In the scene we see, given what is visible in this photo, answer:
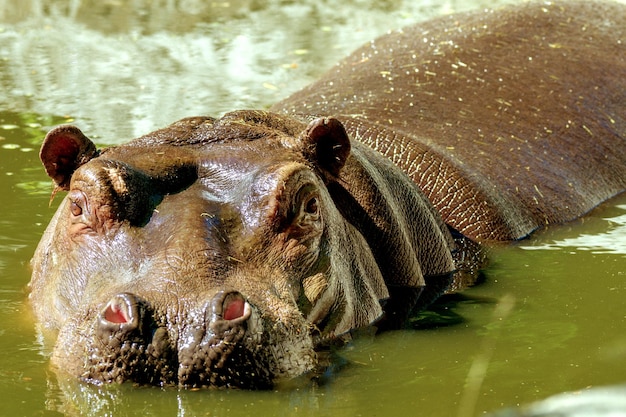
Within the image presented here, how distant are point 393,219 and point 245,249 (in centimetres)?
170

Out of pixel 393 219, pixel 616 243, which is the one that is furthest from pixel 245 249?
pixel 616 243

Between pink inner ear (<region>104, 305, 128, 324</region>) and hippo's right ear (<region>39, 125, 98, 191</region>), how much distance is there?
1.42m

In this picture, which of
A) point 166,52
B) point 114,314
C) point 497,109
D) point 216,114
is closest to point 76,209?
point 114,314

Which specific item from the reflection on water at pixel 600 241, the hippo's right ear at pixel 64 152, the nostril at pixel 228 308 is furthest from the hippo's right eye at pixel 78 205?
the reflection on water at pixel 600 241

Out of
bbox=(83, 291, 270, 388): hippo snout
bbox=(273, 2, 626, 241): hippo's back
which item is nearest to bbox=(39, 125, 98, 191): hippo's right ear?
bbox=(83, 291, 270, 388): hippo snout

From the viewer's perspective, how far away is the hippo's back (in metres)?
7.68

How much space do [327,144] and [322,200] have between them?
1.27ft

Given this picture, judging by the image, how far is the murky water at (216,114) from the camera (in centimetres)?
469

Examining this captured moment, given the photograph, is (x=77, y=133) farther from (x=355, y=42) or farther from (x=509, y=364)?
(x=355, y=42)

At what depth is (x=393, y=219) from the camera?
21.3 ft

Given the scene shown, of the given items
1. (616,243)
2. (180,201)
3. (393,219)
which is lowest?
(616,243)

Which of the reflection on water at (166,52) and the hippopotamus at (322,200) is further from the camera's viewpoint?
the reflection on water at (166,52)

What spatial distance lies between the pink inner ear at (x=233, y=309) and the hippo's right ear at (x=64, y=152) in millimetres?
1599

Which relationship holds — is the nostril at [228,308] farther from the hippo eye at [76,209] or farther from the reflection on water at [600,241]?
the reflection on water at [600,241]
